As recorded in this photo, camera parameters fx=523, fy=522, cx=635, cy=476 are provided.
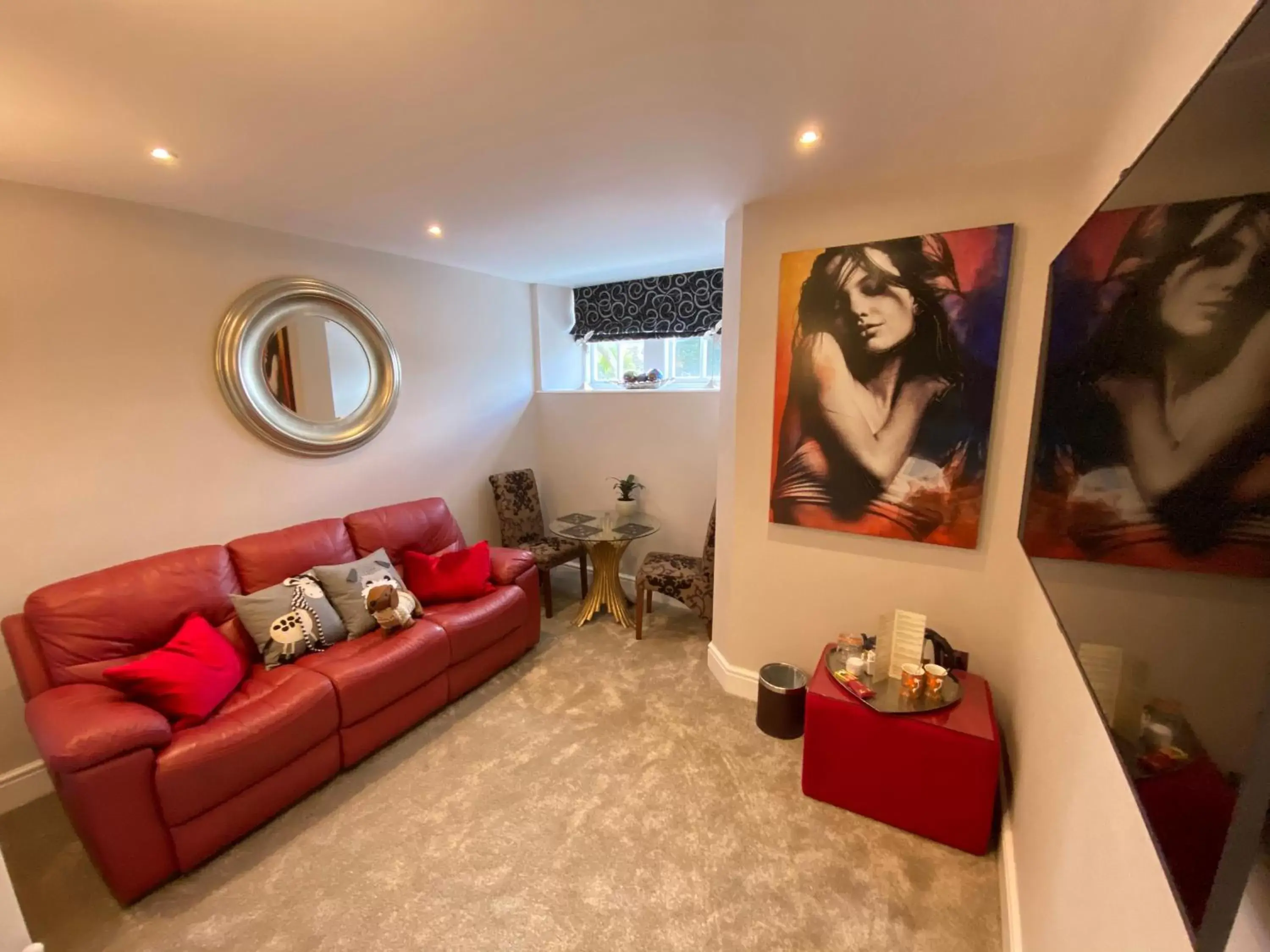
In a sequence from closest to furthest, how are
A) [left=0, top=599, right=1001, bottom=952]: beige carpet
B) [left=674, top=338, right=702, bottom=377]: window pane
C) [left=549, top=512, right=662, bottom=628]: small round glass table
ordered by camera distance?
[left=0, top=599, right=1001, bottom=952]: beige carpet, [left=549, top=512, right=662, bottom=628]: small round glass table, [left=674, top=338, right=702, bottom=377]: window pane

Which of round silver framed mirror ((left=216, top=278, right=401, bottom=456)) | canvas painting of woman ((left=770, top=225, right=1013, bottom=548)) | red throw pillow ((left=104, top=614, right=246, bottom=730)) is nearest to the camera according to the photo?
red throw pillow ((left=104, top=614, right=246, bottom=730))

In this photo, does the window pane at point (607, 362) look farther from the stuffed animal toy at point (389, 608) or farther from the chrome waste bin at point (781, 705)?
the chrome waste bin at point (781, 705)

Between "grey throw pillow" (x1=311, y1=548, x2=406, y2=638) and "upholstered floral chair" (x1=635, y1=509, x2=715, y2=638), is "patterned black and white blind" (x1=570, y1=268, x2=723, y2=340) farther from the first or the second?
"grey throw pillow" (x1=311, y1=548, x2=406, y2=638)

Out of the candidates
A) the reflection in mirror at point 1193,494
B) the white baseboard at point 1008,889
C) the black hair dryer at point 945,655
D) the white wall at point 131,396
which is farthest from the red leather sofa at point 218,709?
the reflection in mirror at point 1193,494

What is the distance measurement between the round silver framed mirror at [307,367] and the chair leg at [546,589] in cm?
143

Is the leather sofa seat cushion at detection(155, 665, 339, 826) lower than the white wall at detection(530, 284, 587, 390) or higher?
lower

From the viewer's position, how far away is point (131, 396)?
2.36 m

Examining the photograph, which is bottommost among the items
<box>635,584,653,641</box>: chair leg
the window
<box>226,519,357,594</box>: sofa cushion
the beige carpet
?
the beige carpet

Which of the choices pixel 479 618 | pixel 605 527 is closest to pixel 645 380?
pixel 605 527

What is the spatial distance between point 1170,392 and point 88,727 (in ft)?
9.02

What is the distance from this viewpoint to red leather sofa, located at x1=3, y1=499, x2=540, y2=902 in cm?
164

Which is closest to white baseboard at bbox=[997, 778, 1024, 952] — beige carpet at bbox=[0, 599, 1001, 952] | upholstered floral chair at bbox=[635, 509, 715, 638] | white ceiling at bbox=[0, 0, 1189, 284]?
beige carpet at bbox=[0, 599, 1001, 952]

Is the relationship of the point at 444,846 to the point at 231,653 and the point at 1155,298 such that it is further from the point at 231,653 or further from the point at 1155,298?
the point at 1155,298

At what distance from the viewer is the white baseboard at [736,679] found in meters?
2.74
